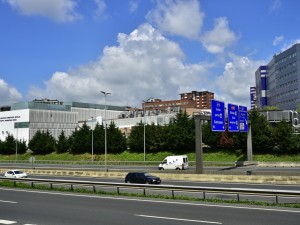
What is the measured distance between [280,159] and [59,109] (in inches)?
3652

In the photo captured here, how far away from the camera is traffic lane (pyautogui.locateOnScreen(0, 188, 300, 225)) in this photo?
42.9 ft

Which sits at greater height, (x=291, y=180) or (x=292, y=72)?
(x=292, y=72)

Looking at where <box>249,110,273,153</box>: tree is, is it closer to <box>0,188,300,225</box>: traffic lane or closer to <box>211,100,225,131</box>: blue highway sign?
<box>211,100,225,131</box>: blue highway sign

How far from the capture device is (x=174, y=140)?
7500cm

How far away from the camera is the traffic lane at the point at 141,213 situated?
1307 cm

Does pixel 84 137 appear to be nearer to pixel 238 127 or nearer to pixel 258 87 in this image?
pixel 238 127

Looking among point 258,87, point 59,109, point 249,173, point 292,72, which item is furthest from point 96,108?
point 249,173

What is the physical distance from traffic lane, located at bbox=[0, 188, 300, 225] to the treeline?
156 feet

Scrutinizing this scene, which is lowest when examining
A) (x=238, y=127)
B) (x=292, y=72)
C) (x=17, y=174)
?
(x=17, y=174)

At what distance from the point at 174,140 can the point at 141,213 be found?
60011mm

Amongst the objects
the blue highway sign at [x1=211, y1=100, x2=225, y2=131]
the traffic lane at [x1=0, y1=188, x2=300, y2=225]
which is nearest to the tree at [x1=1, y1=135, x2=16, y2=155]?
the blue highway sign at [x1=211, y1=100, x2=225, y2=131]

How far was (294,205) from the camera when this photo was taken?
16266 mm

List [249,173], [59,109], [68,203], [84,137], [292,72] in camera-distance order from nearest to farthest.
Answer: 1. [68,203]
2. [249,173]
3. [84,137]
4. [292,72]
5. [59,109]

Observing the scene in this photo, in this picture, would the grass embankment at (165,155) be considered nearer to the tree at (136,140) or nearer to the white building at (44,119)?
the tree at (136,140)
